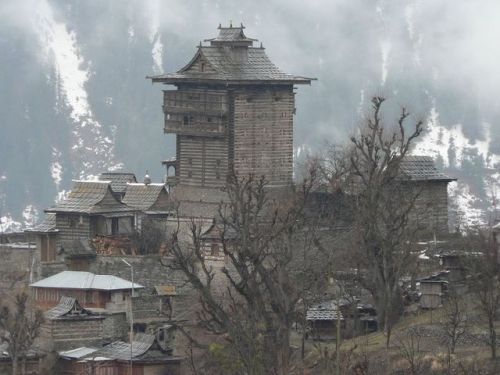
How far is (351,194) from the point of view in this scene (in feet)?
230

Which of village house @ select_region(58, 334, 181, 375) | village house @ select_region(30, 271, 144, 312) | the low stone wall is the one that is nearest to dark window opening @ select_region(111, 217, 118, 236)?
the low stone wall

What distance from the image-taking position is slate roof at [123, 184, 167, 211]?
75.6 metres

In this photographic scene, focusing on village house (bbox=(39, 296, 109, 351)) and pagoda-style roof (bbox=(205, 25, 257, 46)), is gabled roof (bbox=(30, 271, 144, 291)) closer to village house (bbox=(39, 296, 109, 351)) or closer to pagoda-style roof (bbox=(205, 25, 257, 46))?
village house (bbox=(39, 296, 109, 351))

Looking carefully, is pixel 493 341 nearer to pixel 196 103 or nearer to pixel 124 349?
pixel 124 349

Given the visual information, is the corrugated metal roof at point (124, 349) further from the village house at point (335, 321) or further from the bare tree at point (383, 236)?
the bare tree at point (383, 236)

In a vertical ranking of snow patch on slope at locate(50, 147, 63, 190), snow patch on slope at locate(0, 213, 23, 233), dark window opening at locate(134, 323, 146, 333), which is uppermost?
snow patch on slope at locate(50, 147, 63, 190)

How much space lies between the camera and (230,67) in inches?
2963

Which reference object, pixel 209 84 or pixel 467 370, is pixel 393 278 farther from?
pixel 209 84

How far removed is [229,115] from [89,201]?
5.20 meters

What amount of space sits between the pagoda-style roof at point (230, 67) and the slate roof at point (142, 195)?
3.56 m

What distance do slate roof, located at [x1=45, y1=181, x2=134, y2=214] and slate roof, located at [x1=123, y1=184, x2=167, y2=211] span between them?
1.50 meters

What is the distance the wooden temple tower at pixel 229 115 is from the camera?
7481 centimetres

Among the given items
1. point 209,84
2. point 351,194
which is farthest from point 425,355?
point 209,84

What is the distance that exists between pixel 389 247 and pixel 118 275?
36.5 feet
